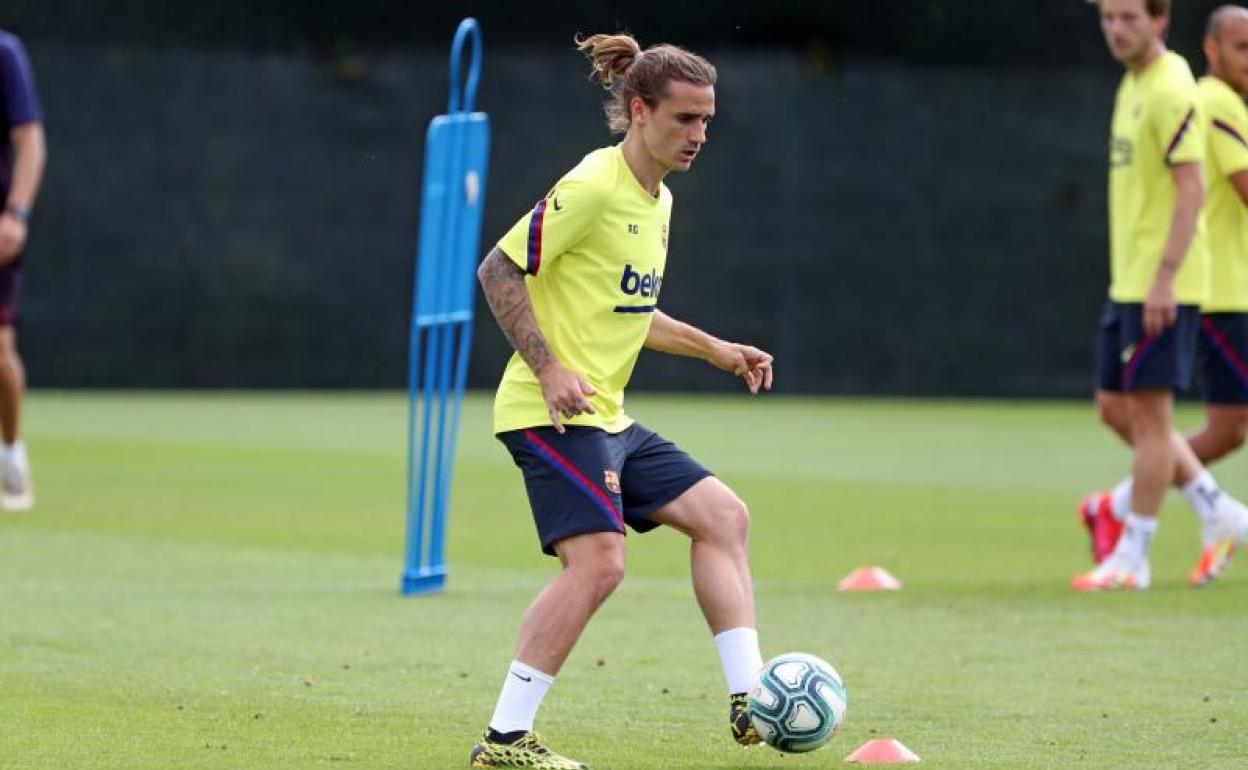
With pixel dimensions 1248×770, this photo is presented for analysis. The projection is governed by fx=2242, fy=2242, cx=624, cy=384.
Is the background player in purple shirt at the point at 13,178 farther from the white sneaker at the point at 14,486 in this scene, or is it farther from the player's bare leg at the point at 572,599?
the player's bare leg at the point at 572,599

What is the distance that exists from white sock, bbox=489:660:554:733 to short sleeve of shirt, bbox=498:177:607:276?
886 mm

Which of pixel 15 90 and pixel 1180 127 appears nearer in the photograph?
pixel 1180 127

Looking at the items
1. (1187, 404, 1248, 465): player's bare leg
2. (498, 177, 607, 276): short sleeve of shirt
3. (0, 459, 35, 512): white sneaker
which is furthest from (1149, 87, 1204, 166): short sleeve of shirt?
(0, 459, 35, 512): white sneaker

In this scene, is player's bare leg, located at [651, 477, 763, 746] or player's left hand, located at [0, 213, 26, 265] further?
player's left hand, located at [0, 213, 26, 265]

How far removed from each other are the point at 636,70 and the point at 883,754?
5.40 feet

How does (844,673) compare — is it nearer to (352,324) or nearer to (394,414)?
(394,414)

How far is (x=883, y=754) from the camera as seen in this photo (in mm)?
4953

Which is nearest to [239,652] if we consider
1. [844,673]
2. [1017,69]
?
[844,673]

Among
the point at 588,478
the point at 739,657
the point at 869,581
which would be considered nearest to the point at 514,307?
the point at 588,478

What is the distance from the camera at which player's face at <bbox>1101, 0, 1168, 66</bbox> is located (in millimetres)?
8070

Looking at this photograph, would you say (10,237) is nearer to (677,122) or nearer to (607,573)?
(677,122)

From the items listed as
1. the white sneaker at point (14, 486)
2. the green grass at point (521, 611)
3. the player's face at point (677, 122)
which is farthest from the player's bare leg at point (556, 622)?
the white sneaker at point (14, 486)

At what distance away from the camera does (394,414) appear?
711 inches

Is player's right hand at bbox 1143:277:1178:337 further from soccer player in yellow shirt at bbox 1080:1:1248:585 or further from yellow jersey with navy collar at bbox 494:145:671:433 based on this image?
yellow jersey with navy collar at bbox 494:145:671:433
